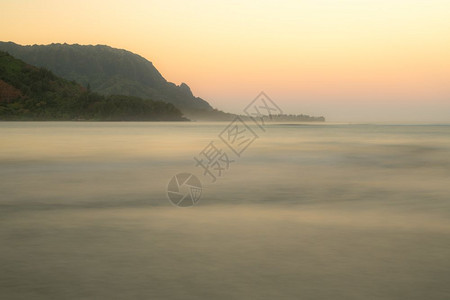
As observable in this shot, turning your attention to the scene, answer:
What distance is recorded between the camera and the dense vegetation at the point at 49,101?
559 ft

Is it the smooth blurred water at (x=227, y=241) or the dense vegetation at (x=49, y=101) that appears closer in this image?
the smooth blurred water at (x=227, y=241)

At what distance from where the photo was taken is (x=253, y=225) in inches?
296

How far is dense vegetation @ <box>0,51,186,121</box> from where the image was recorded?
170 meters

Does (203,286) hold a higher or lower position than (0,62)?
lower

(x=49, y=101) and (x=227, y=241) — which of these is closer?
(x=227, y=241)

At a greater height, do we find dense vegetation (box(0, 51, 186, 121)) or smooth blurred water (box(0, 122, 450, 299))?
dense vegetation (box(0, 51, 186, 121))

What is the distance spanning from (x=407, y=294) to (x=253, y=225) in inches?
132

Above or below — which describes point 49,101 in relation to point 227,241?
above

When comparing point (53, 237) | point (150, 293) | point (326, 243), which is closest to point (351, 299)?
point (150, 293)

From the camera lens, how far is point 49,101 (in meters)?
178

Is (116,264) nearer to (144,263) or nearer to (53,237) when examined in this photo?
(144,263)

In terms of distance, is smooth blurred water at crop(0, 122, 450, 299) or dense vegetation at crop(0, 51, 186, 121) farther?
dense vegetation at crop(0, 51, 186, 121)

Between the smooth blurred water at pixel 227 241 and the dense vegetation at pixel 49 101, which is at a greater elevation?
the dense vegetation at pixel 49 101

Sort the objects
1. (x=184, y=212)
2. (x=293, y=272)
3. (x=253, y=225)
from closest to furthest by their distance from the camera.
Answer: (x=293, y=272), (x=253, y=225), (x=184, y=212)
